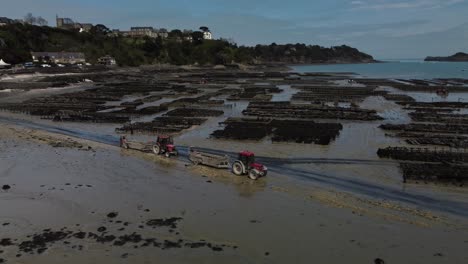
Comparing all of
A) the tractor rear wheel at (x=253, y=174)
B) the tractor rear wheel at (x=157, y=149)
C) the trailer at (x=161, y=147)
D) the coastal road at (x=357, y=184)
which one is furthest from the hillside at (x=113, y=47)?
the tractor rear wheel at (x=253, y=174)

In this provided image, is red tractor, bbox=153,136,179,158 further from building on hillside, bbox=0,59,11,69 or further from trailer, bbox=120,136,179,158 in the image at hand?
building on hillside, bbox=0,59,11,69

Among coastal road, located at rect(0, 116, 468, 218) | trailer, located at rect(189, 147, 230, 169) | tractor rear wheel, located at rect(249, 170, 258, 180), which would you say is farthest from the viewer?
trailer, located at rect(189, 147, 230, 169)

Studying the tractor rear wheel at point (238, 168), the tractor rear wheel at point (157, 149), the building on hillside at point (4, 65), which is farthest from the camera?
the building on hillside at point (4, 65)

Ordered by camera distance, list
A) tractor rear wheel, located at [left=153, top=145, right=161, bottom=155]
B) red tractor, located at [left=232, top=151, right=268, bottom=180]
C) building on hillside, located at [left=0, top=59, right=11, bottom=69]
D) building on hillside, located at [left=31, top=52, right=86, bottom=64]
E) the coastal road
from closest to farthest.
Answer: the coastal road
red tractor, located at [left=232, top=151, right=268, bottom=180]
tractor rear wheel, located at [left=153, top=145, right=161, bottom=155]
building on hillside, located at [left=0, top=59, right=11, bottom=69]
building on hillside, located at [left=31, top=52, right=86, bottom=64]

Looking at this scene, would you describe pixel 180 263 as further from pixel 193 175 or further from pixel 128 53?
pixel 128 53

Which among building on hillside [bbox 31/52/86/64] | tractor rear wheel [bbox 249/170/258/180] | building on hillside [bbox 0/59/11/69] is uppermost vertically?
building on hillside [bbox 31/52/86/64]

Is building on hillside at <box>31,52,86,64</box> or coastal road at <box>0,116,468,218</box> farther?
building on hillside at <box>31,52,86,64</box>

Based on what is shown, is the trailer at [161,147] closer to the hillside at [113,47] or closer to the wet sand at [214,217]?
the wet sand at [214,217]

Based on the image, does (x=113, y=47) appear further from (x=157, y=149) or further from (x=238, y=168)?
(x=238, y=168)

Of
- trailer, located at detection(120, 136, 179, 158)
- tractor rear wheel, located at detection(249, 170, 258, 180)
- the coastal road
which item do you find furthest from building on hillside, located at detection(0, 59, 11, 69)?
tractor rear wheel, located at detection(249, 170, 258, 180)
